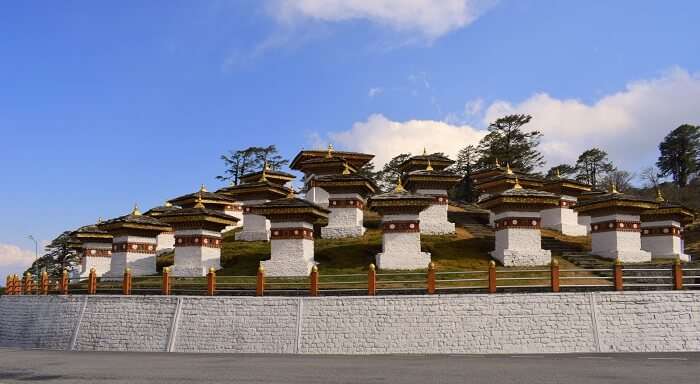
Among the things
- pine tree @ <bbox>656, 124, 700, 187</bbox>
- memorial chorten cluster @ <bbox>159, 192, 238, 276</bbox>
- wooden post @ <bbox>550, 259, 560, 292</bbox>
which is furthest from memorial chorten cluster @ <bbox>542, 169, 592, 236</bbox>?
pine tree @ <bbox>656, 124, 700, 187</bbox>

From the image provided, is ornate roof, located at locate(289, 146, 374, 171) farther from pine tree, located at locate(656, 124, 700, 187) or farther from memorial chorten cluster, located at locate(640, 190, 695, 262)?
pine tree, located at locate(656, 124, 700, 187)

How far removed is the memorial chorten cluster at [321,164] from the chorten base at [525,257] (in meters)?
13.7

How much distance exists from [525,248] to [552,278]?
835 centimetres

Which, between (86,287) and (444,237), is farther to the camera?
(444,237)

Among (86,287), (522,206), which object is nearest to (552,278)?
(522,206)

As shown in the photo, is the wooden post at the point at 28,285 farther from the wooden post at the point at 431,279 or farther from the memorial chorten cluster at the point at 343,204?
the wooden post at the point at 431,279

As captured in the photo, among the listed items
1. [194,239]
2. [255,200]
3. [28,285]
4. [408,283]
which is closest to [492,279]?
[408,283]

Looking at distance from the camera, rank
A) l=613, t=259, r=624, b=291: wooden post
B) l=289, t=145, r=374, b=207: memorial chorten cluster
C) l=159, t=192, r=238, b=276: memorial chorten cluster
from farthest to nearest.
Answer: l=289, t=145, r=374, b=207: memorial chorten cluster
l=159, t=192, r=238, b=276: memorial chorten cluster
l=613, t=259, r=624, b=291: wooden post

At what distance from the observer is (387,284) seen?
25359mm

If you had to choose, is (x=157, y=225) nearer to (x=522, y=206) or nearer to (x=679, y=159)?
(x=522, y=206)

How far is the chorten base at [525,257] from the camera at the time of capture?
99.1ft

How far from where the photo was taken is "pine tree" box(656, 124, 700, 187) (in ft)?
240

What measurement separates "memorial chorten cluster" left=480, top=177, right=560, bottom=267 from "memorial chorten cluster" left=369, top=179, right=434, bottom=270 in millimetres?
4158

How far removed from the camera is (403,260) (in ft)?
97.6
